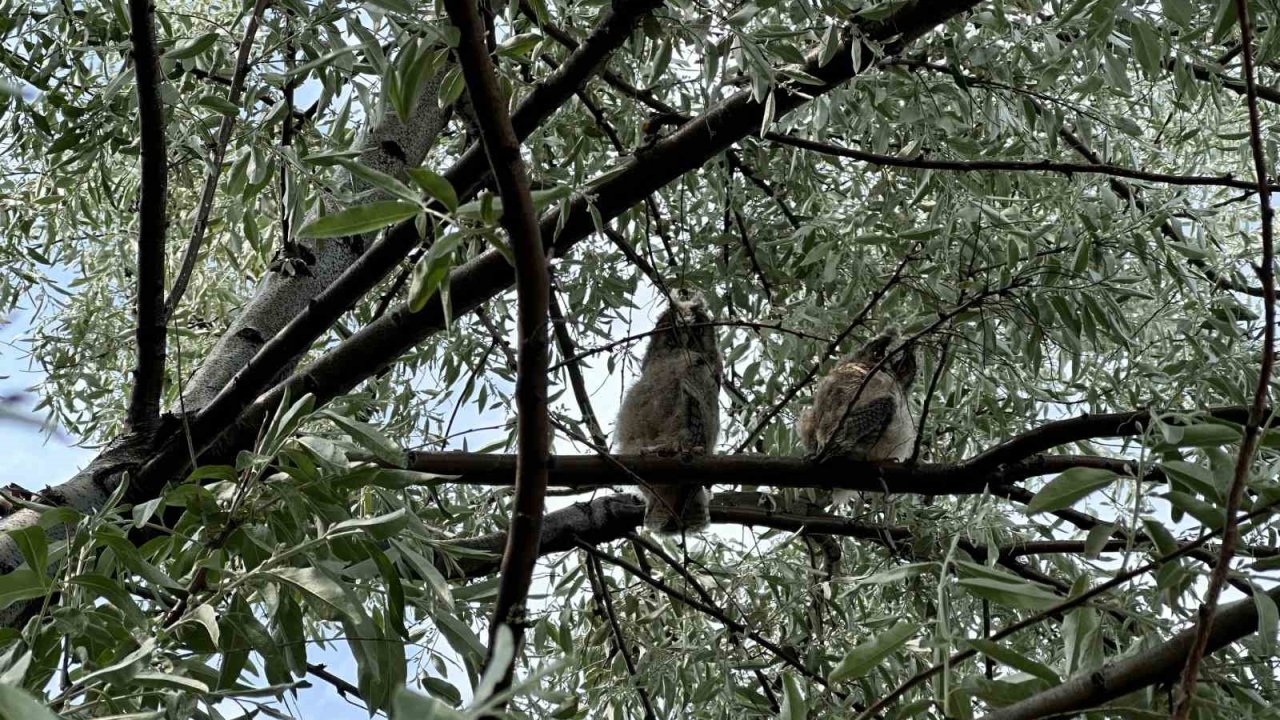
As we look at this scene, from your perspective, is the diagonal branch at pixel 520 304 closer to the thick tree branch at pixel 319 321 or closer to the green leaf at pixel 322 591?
the green leaf at pixel 322 591

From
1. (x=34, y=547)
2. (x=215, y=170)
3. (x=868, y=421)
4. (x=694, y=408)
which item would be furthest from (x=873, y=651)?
(x=694, y=408)

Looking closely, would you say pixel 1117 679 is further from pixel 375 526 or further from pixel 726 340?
pixel 726 340

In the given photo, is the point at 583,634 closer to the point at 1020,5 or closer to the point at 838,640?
the point at 838,640

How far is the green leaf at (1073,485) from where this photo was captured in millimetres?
1214

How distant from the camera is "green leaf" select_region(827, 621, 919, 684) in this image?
1199mm

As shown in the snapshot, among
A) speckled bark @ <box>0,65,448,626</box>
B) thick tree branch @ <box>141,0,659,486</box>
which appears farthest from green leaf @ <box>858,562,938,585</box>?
speckled bark @ <box>0,65,448,626</box>

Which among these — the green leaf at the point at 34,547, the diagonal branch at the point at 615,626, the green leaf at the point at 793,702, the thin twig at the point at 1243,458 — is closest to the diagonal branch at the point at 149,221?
the green leaf at the point at 34,547

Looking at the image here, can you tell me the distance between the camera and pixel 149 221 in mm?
2014

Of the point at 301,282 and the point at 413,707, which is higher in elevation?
the point at 301,282

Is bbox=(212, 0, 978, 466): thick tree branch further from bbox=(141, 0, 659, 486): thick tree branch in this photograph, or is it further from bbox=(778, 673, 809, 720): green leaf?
bbox=(778, 673, 809, 720): green leaf

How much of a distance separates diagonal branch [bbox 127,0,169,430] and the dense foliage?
0.39 feet

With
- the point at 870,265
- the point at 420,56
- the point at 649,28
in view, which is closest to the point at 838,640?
the point at 870,265

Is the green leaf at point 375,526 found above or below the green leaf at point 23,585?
above

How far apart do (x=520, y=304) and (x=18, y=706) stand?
2.20 feet
